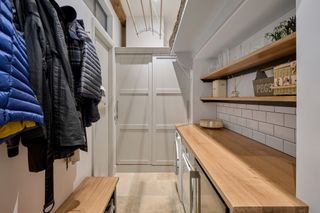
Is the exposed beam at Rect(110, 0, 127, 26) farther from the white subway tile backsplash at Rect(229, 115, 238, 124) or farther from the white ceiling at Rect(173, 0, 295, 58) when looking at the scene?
the white subway tile backsplash at Rect(229, 115, 238, 124)

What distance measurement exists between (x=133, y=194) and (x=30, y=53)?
8.37 ft

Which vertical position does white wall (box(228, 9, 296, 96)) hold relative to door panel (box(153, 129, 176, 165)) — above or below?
above

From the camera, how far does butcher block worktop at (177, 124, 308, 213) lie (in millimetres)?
821

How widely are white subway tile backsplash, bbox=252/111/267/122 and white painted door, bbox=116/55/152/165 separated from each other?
205 cm

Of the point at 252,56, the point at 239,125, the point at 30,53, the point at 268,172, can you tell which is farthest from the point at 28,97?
the point at 239,125

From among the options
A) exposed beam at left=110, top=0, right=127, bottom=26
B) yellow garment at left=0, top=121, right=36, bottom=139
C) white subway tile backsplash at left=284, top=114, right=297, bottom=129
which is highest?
exposed beam at left=110, top=0, right=127, bottom=26

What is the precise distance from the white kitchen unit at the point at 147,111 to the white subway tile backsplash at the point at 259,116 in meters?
1.82

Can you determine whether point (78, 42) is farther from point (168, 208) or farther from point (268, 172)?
point (168, 208)

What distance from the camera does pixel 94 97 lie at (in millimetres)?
1377

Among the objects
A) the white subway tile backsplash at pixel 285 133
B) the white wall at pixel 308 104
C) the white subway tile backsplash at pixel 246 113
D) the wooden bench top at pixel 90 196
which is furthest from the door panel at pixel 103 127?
the white wall at pixel 308 104

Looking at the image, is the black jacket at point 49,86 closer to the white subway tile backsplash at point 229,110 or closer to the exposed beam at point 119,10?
the white subway tile backsplash at point 229,110

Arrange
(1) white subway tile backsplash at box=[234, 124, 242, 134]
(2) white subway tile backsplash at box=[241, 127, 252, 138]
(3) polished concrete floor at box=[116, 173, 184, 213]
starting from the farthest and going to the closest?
(3) polished concrete floor at box=[116, 173, 184, 213] < (1) white subway tile backsplash at box=[234, 124, 242, 134] < (2) white subway tile backsplash at box=[241, 127, 252, 138]

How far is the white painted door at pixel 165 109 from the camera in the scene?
3.82 m

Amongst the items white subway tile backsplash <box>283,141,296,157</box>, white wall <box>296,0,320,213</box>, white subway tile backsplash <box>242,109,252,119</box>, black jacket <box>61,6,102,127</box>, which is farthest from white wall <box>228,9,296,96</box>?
black jacket <box>61,6,102,127</box>
